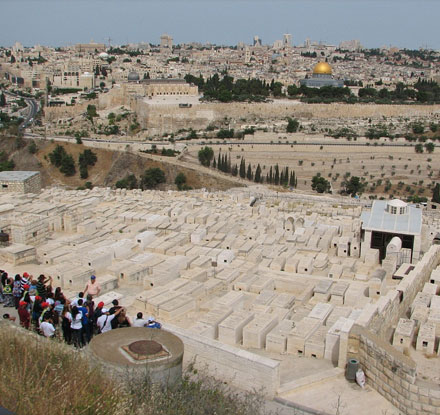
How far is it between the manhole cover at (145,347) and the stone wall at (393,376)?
2.36 metres

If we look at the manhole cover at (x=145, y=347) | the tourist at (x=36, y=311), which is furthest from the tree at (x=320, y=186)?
the manhole cover at (x=145, y=347)

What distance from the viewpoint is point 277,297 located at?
8945mm

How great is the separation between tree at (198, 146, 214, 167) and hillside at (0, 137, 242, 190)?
1.24m

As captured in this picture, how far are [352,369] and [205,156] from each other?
2889cm

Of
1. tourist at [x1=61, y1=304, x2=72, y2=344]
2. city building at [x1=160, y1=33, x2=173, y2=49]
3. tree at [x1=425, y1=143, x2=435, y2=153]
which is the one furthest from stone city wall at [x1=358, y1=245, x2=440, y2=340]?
city building at [x1=160, y1=33, x2=173, y2=49]

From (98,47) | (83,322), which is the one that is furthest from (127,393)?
(98,47)

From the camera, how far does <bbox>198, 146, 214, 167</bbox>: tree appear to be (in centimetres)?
3441

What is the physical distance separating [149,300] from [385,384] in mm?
3655

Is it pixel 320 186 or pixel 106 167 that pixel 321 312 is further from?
pixel 106 167

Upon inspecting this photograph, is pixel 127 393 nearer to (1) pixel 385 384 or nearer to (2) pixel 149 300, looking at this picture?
(1) pixel 385 384

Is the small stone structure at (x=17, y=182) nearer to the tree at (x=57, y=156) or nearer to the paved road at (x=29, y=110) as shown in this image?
the tree at (x=57, y=156)

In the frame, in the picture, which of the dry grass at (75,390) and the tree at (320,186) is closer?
the dry grass at (75,390)

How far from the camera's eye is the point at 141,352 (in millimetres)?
5230

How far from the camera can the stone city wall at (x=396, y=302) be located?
282 inches
